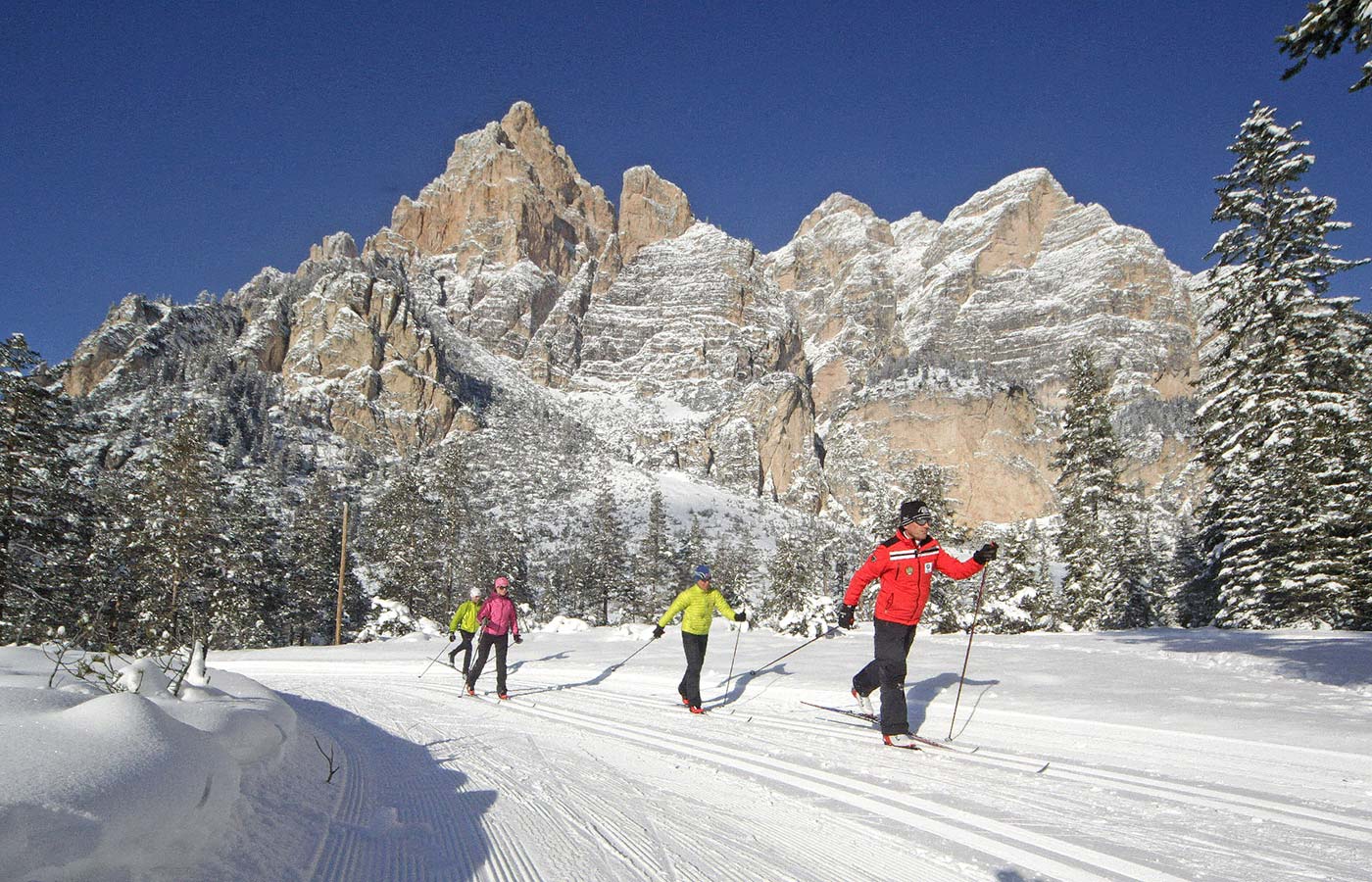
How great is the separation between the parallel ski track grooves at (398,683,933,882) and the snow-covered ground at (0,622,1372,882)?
0.05 ft

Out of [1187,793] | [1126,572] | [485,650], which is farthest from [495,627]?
[1126,572]

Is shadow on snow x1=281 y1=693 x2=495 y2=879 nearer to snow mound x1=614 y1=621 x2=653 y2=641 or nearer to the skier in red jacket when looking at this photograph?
the skier in red jacket

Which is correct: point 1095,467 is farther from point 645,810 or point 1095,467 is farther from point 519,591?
point 519,591

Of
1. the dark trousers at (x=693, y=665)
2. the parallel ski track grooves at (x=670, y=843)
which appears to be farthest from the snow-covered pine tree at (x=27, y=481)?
the parallel ski track grooves at (x=670, y=843)

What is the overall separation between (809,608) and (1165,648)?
11.5 metres

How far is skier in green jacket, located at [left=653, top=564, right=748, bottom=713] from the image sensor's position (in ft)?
25.1

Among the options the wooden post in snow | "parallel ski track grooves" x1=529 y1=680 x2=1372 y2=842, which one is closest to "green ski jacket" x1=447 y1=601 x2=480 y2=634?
"parallel ski track grooves" x1=529 y1=680 x2=1372 y2=842

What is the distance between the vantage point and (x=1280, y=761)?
176 inches

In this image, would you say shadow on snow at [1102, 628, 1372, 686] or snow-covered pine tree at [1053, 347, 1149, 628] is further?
snow-covered pine tree at [1053, 347, 1149, 628]

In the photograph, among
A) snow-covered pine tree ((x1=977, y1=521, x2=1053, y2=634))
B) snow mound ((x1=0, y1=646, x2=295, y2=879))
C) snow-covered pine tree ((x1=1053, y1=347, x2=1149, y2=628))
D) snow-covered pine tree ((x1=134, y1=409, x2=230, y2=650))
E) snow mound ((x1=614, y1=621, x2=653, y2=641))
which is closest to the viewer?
snow mound ((x1=0, y1=646, x2=295, y2=879))

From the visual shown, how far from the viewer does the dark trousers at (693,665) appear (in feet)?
24.9

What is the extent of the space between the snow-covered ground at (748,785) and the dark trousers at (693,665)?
1.22 ft

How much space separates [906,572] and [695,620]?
291 cm

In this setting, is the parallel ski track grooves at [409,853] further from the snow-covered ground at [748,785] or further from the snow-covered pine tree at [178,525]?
the snow-covered pine tree at [178,525]
